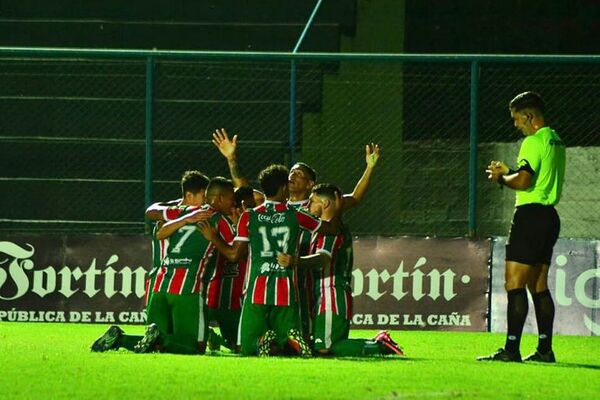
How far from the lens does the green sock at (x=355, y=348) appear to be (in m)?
10.4

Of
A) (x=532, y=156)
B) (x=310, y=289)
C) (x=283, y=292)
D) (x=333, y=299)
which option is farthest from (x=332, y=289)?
(x=532, y=156)

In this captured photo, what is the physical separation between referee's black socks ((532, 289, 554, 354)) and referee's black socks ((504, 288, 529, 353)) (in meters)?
0.25

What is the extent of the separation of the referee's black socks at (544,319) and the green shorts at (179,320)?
2419 mm

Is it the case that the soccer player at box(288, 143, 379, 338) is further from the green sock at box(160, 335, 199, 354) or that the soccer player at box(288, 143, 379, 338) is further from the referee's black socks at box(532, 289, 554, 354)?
the referee's black socks at box(532, 289, 554, 354)

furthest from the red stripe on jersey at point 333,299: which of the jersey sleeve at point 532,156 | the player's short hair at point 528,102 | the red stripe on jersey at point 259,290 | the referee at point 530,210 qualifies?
the player's short hair at point 528,102

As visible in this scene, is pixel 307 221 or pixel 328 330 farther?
pixel 328 330

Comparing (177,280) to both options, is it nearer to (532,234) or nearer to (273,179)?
(273,179)

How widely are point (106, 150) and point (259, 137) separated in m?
1.72

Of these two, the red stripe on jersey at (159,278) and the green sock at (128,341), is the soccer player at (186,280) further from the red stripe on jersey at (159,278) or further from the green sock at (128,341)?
the green sock at (128,341)

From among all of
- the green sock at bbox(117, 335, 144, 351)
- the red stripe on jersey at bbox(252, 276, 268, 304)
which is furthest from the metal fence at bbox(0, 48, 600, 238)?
the red stripe on jersey at bbox(252, 276, 268, 304)

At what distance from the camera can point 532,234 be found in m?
10.0

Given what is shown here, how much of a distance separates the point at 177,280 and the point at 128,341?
1.87ft

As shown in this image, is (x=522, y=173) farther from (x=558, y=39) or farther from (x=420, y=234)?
(x=558, y=39)

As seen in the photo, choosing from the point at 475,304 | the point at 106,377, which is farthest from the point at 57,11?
the point at 106,377
